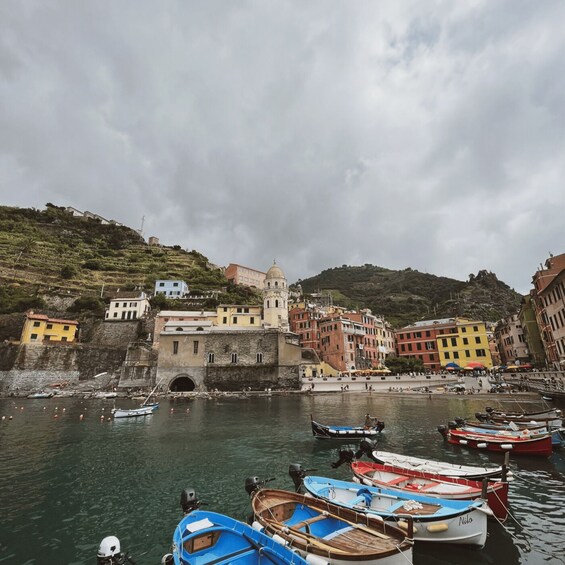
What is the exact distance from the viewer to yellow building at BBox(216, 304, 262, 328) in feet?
190

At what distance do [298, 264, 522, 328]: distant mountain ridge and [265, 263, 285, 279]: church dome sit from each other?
43.3 meters

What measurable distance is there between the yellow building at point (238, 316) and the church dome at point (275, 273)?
6667 millimetres

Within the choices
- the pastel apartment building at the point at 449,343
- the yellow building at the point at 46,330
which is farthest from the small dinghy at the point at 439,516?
the yellow building at the point at 46,330

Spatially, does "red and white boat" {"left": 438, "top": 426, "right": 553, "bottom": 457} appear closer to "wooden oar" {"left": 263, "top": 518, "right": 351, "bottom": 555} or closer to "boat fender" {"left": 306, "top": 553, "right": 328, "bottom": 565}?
"wooden oar" {"left": 263, "top": 518, "right": 351, "bottom": 555}

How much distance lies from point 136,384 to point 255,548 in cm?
4710

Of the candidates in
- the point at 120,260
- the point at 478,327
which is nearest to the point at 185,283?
the point at 120,260

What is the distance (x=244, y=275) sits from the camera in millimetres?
95062

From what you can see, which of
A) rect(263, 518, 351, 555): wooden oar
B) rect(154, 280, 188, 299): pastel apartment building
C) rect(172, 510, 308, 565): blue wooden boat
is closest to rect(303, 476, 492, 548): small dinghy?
rect(263, 518, 351, 555): wooden oar

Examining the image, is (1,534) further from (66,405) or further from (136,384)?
(136,384)

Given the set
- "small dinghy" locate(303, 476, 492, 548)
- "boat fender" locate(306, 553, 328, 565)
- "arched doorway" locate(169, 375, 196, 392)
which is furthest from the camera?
"arched doorway" locate(169, 375, 196, 392)

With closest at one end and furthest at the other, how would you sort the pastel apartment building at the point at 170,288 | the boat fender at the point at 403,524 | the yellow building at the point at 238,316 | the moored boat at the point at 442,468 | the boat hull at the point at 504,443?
1. the boat fender at the point at 403,524
2. the moored boat at the point at 442,468
3. the boat hull at the point at 504,443
4. the yellow building at the point at 238,316
5. the pastel apartment building at the point at 170,288

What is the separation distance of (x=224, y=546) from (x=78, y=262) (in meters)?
82.8

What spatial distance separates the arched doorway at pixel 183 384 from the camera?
49.0m

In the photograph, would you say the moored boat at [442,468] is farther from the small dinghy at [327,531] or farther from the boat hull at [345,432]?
the boat hull at [345,432]
